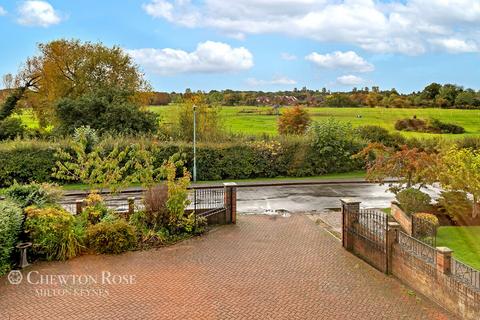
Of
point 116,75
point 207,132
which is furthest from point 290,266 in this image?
point 116,75

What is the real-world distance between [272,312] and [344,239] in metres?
5.46

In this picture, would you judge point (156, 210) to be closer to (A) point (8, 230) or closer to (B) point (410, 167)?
(A) point (8, 230)

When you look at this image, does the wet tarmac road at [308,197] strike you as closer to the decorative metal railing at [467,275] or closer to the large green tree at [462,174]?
the large green tree at [462,174]

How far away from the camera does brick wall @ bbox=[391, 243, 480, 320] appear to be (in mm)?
9258

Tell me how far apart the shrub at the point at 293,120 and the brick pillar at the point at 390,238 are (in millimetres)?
36254

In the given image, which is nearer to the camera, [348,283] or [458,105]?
[348,283]

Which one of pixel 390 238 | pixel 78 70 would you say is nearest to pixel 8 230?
pixel 390 238

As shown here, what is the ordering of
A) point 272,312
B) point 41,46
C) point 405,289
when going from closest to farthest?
1. point 272,312
2. point 405,289
3. point 41,46

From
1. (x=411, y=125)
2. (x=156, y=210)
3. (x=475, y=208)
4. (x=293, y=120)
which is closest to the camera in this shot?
(x=156, y=210)

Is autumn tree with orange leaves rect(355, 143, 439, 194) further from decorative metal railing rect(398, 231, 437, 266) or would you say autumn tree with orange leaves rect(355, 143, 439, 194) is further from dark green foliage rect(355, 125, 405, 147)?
dark green foliage rect(355, 125, 405, 147)

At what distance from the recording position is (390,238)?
12211mm

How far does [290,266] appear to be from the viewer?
508 inches

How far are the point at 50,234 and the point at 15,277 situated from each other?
5.23ft

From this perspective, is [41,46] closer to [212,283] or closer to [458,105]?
[212,283]
